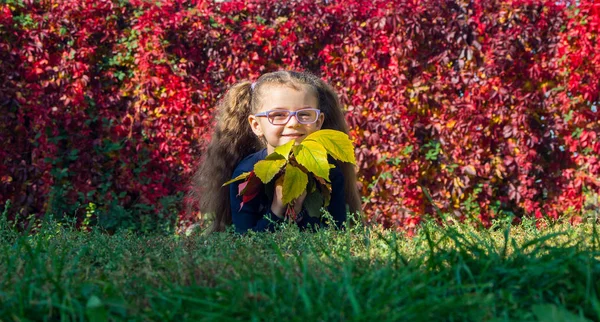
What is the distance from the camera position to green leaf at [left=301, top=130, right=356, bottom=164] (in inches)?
115

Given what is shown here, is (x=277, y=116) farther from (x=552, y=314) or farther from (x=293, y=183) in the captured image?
(x=552, y=314)

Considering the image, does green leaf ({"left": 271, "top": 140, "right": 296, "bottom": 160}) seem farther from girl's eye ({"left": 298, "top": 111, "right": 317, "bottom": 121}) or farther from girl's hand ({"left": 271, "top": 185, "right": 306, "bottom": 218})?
girl's eye ({"left": 298, "top": 111, "right": 317, "bottom": 121})

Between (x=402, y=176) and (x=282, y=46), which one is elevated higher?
(x=282, y=46)

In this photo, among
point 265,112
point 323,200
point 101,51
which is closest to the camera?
point 323,200

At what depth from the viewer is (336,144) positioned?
2939 millimetres

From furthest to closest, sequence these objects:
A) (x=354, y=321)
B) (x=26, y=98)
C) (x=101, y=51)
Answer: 1. (x=101, y=51)
2. (x=26, y=98)
3. (x=354, y=321)

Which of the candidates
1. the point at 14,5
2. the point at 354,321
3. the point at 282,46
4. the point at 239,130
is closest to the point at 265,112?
the point at 239,130

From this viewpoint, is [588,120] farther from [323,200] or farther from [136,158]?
[136,158]

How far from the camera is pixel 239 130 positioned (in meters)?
4.40

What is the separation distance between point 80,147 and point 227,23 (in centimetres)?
170

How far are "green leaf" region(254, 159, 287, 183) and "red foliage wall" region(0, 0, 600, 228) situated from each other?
2.72 meters

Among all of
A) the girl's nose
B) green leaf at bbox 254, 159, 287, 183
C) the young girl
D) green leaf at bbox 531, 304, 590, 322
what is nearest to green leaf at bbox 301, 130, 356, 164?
green leaf at bbox 254, 159, 287, 183

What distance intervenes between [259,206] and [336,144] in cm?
94

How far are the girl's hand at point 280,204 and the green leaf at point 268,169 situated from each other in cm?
27
